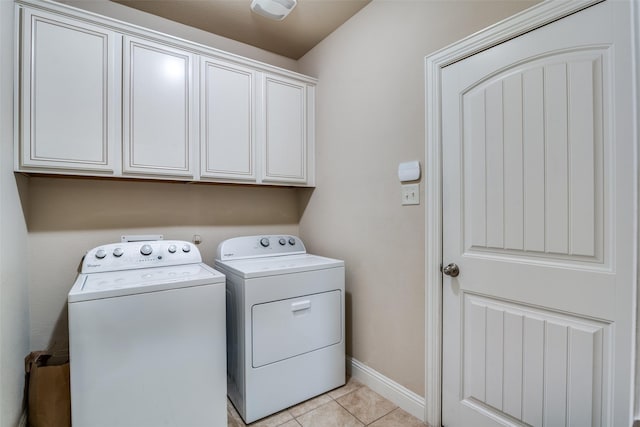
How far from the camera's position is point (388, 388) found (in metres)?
1.92

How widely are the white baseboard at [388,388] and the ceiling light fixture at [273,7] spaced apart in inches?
99.3

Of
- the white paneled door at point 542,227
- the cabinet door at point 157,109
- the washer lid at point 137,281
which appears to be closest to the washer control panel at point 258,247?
the washer lid at point 137,281

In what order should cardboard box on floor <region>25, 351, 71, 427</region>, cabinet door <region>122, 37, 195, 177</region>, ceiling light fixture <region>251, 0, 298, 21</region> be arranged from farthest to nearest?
ceiling light fixture <region>251, 0, 298, 21</region> < cabinet door <region>122, 37, 195, 177</region> < cardboard box on floor <region>25, 351, 71, 427</region>

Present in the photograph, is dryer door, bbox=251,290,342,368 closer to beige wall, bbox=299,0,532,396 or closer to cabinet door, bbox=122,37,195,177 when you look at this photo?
beige wall, bbox=299,0,532,396

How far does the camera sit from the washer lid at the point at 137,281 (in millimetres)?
1339

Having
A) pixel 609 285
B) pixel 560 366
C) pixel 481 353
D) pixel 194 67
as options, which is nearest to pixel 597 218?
pixel 609 285

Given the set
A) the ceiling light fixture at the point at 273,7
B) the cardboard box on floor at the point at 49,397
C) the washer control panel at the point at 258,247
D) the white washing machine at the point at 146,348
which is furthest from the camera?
the washer control panel at the point at 258,247

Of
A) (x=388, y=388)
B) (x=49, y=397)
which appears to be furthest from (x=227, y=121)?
(x=388, y=388)

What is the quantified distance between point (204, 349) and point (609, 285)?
1777 millimetres

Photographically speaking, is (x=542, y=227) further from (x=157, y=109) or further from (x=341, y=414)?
(x=157, y=109)

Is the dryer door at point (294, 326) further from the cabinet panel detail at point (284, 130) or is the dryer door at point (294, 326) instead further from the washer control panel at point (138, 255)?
the cabinet panel detail at point (284, 130)

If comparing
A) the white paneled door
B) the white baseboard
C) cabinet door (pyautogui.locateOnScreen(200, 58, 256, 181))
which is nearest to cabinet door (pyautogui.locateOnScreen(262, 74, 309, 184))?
cabinet door (pyautogui.locateOnScreen(200, 58, 256, 181))

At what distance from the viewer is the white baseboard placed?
1736 millimetres

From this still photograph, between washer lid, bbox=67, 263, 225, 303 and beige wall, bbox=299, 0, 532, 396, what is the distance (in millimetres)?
1012
